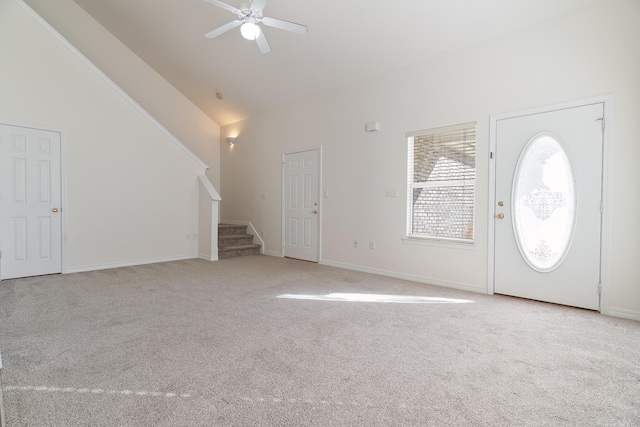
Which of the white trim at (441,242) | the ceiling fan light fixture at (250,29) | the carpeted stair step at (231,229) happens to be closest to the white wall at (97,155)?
the carpeted stair step at (231,229)

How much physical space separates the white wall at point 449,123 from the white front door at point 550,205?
14cm

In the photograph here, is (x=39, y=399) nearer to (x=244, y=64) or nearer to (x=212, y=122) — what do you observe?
(x=244, y=64)

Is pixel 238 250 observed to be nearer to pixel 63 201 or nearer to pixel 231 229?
pixel 231 229

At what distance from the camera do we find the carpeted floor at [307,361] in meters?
1.68

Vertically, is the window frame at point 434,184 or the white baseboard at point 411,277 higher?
the window frame at point 434,184

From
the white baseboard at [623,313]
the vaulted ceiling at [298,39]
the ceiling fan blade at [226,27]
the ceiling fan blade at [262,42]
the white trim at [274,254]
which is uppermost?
the vaulted ceiling at [298,39]

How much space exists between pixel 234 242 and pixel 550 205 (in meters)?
5.43

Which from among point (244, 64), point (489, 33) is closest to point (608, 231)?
point (489, 33)

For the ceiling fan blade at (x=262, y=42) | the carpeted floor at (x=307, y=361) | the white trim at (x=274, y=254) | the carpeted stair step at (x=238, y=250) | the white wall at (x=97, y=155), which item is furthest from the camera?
the white trim at (x=274, y=254)

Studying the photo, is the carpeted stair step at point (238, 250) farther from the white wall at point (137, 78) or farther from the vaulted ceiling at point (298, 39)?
the vaulted ceiling at point (298, 39)

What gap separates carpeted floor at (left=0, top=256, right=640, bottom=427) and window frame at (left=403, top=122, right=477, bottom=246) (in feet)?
2.58

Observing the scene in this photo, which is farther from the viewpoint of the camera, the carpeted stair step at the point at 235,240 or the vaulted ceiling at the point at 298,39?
the carpeted stair step at the point at 235,240

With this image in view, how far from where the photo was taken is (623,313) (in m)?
3.17

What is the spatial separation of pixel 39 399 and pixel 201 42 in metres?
5.39
